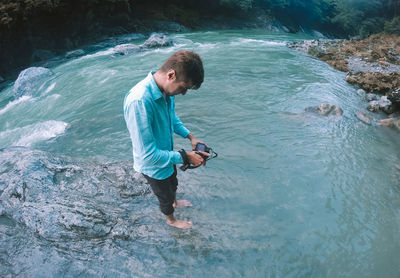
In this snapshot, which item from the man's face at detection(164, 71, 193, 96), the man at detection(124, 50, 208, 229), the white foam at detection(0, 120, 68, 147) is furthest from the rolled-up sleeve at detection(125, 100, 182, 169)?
the white foam at detection(0, 120, 68, 147)

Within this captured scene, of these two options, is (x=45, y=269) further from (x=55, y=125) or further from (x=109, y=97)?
(x=109, y=97)

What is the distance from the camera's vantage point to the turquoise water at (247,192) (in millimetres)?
2574

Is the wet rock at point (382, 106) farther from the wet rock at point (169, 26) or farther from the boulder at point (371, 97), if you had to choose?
the wet rock at point (169, 26)

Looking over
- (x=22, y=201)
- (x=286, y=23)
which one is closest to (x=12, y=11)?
(x=22, y=201)

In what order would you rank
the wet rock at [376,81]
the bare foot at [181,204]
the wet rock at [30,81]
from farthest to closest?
1. the wet rock at [30,81]
2. the wet rock at [376,81]
3. the bare foot at [181,204]

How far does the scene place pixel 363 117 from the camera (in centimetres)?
592

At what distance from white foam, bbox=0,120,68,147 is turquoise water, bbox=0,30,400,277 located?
0.05m

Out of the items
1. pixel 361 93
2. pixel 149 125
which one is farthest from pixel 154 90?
pixel 361 93

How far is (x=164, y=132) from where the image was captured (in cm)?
215

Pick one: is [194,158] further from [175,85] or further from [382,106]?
[382,106]

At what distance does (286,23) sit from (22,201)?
34571mm

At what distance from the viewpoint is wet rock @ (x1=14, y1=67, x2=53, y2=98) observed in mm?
9406

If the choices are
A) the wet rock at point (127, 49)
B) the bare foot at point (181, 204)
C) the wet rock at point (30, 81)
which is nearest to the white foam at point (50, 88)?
the wet rock at point (30, 81)

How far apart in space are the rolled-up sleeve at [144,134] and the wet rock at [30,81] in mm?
9367
